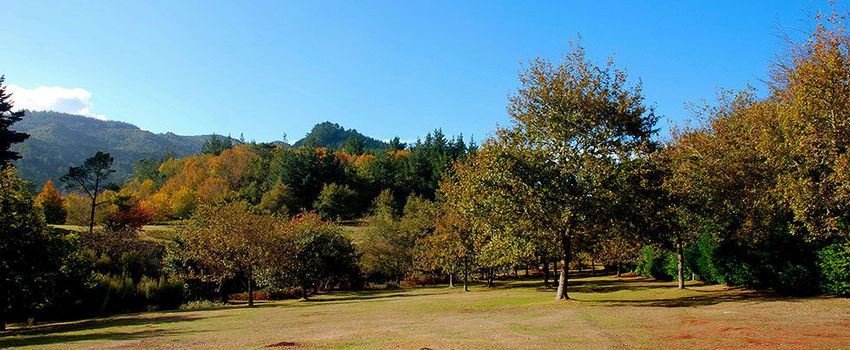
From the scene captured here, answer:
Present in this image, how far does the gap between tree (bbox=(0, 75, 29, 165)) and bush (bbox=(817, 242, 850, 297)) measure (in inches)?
2572

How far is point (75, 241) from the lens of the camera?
931 inches

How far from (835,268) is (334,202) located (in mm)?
84249

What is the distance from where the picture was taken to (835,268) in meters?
20.4

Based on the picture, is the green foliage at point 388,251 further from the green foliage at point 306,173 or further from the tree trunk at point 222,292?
the green foliage at point 306,173

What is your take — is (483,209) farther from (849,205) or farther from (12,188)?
(12,188)

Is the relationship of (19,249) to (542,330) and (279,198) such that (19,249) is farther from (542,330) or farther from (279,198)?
(279,198)

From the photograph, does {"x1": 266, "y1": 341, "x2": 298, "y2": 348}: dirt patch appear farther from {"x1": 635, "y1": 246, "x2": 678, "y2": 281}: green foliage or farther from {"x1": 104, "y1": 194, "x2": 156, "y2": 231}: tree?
{"x1": 104, "y1": 194, "x2": 156, "y2": 231}: tree

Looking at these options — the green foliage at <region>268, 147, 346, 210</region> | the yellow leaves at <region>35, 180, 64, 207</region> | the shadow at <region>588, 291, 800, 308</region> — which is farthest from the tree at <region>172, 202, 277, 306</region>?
the green foliage at <region>268, 147, 346, 210</region>

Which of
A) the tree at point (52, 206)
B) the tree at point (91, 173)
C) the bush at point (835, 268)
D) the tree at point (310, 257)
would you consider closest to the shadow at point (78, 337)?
the tree at point (310, 257)

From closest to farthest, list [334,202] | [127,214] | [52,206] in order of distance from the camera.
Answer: [127,214]
[52,206]
[334,202]

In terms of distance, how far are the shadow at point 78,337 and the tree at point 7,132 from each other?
40.1 metres

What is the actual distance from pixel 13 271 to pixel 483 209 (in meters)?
21.6

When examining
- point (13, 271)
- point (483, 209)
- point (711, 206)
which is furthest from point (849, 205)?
point (13, 271)

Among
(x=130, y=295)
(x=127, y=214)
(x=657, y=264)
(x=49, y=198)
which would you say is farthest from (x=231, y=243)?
(x=49, y=198)
